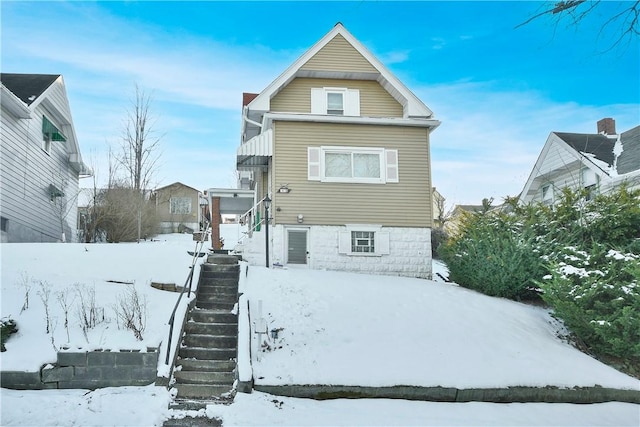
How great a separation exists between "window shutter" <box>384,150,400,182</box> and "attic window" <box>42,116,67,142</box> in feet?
45.2

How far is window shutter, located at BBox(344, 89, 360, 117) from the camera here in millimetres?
16844

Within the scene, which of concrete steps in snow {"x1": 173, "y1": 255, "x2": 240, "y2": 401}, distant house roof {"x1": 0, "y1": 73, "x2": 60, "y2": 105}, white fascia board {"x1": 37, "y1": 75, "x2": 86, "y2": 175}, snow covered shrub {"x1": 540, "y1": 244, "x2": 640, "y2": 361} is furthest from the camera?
white fascia board {"x1": 37, "y1": 75, "x2": 86, "y2": 175}

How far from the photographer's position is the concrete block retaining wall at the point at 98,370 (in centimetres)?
796

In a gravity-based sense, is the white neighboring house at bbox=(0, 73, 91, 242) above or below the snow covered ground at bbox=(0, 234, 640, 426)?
above

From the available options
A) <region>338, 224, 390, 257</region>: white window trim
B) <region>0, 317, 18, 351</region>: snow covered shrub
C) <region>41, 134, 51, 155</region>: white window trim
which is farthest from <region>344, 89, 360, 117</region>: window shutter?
<region>41, 134, 51, 155</region>: white window trim

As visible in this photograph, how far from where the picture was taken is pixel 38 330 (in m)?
8.73

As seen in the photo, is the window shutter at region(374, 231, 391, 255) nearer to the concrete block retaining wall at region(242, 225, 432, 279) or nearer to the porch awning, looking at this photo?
the concrete block retaining wall at region(242, 225, 432, 279)

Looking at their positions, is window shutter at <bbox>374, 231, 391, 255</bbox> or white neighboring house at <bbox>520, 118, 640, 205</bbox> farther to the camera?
white neighboring house at <bbox>520, 118, 640, 205</bbox>

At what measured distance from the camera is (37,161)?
18672 millimetres

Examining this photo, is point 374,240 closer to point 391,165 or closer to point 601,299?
point 391,165

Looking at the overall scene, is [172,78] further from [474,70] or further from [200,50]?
[474,70]

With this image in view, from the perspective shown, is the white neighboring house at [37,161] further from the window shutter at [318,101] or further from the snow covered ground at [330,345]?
the window shutter at [318,101]

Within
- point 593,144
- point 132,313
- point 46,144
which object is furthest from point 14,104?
point 593,144

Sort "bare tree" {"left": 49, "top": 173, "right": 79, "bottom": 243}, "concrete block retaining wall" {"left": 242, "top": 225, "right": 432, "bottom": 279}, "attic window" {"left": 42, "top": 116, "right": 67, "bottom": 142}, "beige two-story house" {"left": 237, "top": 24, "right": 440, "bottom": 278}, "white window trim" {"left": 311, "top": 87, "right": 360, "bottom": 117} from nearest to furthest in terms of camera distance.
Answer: "concrete block retaining wall" {"left": 242, "top": 225, "right": 432, "bottom": 279}, "beige two-story house" {"left": 237, "top": 24, "right": 440, "bottom": 278}, "white window trim" {"left": 311, "top": 87, "right": 360, "bottom": 117}, "attic window" {"left": 42, "top": 116, "right": 67, "bottom": 142}, "bare tree" {"left": 49, "top": 173, "right": 79, "bottom": 243}
